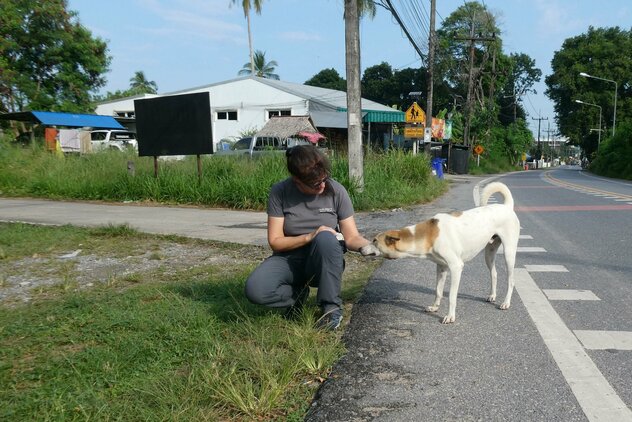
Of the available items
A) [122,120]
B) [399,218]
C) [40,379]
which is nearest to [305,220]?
[40,379]

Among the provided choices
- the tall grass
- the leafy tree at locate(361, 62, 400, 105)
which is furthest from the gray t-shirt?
the leafy tree at locate(361, 62, 400, 105)

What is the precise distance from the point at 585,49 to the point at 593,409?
63503 millimetres

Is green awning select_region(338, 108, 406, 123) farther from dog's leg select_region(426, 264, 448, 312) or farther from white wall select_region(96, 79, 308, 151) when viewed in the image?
dog's leg select_region(426, 264, 448, 312)

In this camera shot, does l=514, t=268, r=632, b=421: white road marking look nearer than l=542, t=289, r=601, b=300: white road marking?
Yes

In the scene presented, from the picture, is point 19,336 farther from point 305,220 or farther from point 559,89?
point 559,89

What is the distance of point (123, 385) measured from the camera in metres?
2.89

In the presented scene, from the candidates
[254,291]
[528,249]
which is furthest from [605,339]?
[528,249]

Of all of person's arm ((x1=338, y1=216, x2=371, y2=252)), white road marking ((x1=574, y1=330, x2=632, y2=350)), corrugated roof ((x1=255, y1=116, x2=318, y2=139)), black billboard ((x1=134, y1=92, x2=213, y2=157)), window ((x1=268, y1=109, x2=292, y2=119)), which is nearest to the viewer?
white road marking ((x1=574, y1=330, x2=632, y2=350))

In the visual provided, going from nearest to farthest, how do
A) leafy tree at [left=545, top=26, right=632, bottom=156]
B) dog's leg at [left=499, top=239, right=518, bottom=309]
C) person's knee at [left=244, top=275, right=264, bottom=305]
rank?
person's knee at [left=244, top=275, right=264, bottom=305] < dog's leg at [left=499, top=239, right=518, bottom=309] < leafy tree at [left=545, top=26, right=632, bottom=156]

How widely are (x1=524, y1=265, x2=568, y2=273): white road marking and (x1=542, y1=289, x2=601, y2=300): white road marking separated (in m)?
0.84

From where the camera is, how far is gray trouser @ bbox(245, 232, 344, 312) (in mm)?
3635

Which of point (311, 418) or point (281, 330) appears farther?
point (281, 330)

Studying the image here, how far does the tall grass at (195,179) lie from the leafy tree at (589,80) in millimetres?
48525

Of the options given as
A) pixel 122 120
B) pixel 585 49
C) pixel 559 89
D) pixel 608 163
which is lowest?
pixel 608 163
